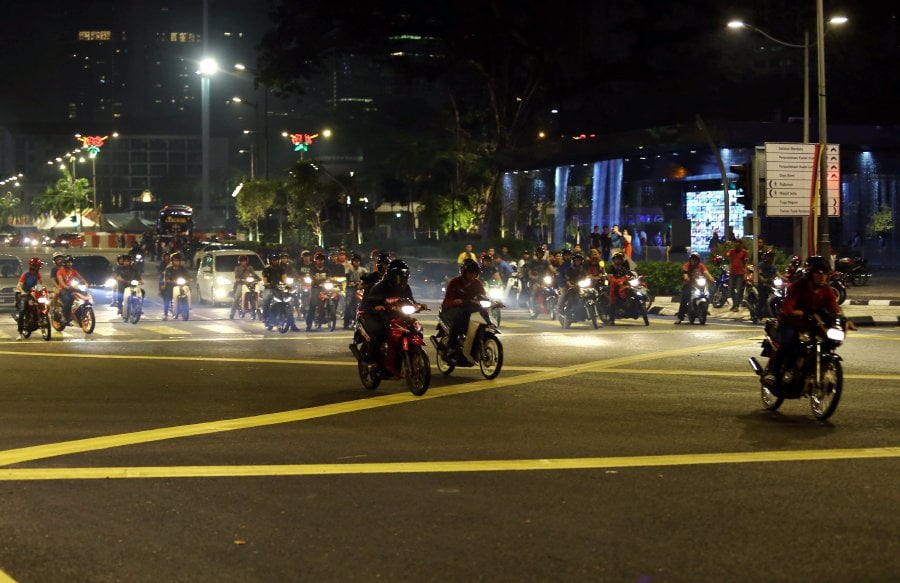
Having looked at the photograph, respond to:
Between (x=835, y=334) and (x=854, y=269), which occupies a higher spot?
(x=854, y=269)

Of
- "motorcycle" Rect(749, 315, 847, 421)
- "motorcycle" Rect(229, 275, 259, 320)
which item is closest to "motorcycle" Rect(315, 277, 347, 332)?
"motorcycle" Rect(229, 275, 259, 320)

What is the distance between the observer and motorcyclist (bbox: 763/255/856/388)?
496 inches

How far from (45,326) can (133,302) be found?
4.92 meters

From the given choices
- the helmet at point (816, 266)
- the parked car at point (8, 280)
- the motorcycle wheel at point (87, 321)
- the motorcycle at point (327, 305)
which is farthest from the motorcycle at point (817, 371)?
the parked car at point (8, 280)

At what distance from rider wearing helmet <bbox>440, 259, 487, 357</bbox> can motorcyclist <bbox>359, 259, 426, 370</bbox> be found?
4.63ft

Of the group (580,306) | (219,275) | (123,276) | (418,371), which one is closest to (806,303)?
(418,371)

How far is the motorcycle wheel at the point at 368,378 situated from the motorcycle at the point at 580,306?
36.7 ft

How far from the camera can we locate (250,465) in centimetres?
1005

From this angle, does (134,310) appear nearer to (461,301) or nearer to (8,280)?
(8,280)

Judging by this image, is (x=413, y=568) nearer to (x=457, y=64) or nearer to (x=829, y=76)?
(x=457, y=64)

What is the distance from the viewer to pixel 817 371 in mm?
12469

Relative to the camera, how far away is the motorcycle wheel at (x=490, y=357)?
16312mm

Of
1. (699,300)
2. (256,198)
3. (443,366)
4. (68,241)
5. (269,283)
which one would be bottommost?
(443,366)

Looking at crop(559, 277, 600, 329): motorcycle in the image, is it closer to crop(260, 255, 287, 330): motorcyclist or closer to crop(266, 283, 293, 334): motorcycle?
crop(266, 283, 293, 334): motorcycle
